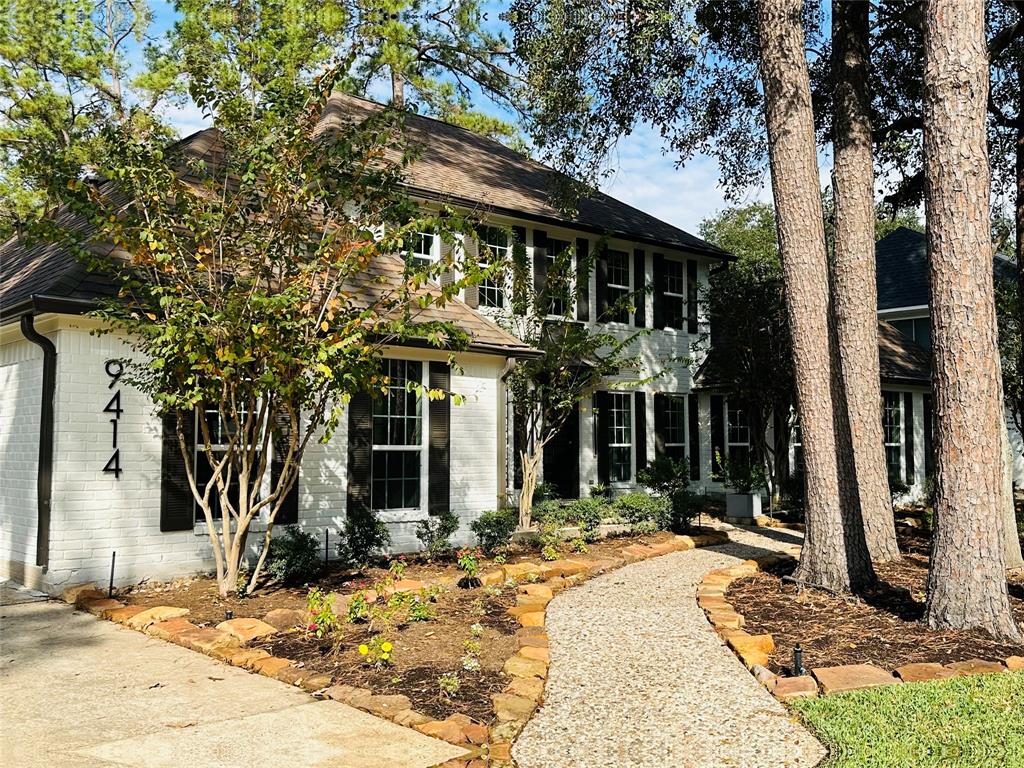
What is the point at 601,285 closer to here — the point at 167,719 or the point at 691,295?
the point at 691,295

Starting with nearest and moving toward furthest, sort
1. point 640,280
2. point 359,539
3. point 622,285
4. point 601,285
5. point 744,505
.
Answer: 1. point 359,539
2. point 744,505
3. point 601,285
4. point 622,285
5. point 640,280

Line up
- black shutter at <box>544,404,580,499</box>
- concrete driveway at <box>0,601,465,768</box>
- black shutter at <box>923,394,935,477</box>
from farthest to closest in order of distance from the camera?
1. black shutter at <box>923,394,935,477</box>
2. black shutter at <box>544,404,580,499</box>
3. concrete driveway at <box>0,601,465,768</box>

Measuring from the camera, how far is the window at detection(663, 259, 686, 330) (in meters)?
16.3

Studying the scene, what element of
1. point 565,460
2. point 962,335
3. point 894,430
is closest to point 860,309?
point 962,335

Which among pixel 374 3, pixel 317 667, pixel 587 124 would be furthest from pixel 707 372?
pixel 374 3

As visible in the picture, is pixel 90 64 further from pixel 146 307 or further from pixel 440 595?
pixel 440 595

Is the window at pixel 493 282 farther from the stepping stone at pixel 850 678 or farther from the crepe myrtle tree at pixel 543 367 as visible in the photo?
the stepping stone at pixel 850 678

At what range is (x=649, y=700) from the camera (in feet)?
15.8

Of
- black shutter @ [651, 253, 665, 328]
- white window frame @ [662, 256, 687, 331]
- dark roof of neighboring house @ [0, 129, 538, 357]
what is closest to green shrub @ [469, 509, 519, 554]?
dark roof of neighboring house @ [0, 129, 538, 357]

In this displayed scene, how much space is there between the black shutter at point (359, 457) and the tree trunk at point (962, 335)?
6143 millimetres

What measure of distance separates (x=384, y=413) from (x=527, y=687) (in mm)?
5686

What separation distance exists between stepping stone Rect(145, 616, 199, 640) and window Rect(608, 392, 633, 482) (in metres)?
9.75

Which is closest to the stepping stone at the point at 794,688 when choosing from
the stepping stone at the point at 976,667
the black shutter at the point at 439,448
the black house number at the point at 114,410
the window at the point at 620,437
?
the stepping stone at the point at 976,667

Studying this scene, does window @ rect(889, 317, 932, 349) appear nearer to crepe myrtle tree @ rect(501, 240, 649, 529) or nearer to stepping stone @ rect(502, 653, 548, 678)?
crepe myrtle tree @ rect(501, 240, 649, 529)
